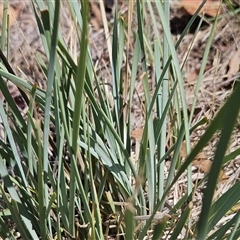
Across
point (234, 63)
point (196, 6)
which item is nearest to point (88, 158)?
point (234, 63)

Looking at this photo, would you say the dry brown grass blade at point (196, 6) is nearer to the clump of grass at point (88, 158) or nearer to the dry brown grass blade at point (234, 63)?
the dry brown grass blade at point (234, 63)

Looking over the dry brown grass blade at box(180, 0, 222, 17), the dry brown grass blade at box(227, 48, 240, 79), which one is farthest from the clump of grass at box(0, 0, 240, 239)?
the dry brown grass blade at box(180, 0, 222, 17)

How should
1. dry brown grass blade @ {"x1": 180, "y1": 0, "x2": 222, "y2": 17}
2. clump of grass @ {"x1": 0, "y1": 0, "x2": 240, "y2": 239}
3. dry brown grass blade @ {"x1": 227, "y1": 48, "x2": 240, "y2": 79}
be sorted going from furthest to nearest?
dry brown grass blade @ {"x1": 180, "y1": 0, "x2": 222, "y2": 17}
dry brown grass blade @ {"x1": 227, "y1": 48, "x2": 240, "y2": 79}
clump of grass @ {"x1": 0, "y1": 0, "x2": 240, "y2": 239}

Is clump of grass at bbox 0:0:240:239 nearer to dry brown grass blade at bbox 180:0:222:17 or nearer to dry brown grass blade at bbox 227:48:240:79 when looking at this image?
dry brown grass blade at bbox 227:48:240:79

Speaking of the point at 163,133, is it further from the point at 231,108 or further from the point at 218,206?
the point at 231,108

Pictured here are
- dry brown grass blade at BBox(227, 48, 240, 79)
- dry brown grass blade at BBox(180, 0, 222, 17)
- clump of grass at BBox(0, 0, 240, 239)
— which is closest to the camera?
clump of grass at BBox(0, 0, 240, 239)

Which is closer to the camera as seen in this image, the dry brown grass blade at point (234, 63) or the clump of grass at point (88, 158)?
the clump of grass at point (88, 158)

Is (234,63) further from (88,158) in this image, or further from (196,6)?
(88,158)

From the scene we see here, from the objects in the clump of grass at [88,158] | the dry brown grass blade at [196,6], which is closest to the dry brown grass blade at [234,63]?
the dry brown grass blade at [196,6]

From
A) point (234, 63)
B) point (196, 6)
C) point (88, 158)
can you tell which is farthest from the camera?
point (196, 6)

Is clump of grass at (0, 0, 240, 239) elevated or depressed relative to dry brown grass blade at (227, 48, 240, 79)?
elevated

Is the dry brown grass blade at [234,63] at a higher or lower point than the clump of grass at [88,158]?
lower

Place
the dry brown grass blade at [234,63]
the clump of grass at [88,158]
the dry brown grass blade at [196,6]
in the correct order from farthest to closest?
the dry brown grass blade at [196,6], the dry brown grass blade at [234,63], the clump of grass at [88,158]

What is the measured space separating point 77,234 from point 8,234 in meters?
→ 0.13
